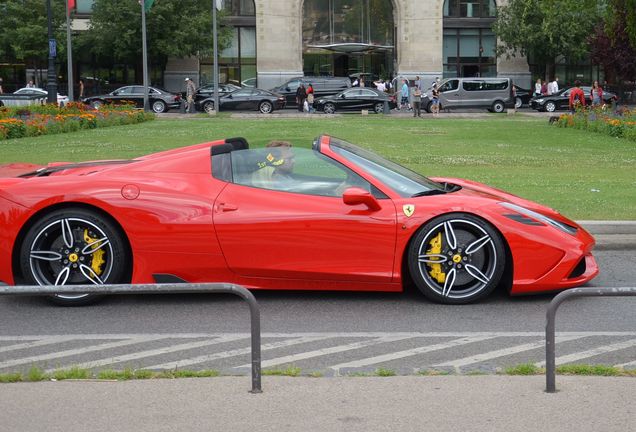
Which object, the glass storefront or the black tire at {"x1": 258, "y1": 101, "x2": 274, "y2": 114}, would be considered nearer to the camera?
the black tire at {"x1": 258, "y1": 101, "x2": 274, "y2": 114}

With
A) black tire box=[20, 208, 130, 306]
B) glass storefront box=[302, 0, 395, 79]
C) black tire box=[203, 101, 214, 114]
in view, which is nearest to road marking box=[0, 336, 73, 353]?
black tire box=[20, 208, 130, 306]

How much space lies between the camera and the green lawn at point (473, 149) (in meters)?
14.1

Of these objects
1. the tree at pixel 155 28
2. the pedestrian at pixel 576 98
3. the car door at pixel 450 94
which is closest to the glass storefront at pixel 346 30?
the tree at pixel 155 28

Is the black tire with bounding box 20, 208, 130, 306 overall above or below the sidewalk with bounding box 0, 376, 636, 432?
above

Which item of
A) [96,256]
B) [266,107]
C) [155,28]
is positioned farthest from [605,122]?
[155,28]

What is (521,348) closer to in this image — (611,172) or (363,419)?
(363,419)

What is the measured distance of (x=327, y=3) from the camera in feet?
217

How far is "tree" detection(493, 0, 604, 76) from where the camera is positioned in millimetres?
58781

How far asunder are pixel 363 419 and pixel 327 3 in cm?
6284

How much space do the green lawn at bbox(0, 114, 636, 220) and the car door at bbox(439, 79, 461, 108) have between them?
14.8 m

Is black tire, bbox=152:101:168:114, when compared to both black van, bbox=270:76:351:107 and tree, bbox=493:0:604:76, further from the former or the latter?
tree, bbox=493:0:604:76

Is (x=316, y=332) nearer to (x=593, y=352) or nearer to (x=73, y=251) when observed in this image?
(x=593, y=352)

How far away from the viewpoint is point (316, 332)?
7277 mm

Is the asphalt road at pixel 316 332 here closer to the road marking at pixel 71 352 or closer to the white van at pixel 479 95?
the road marking at pixel 71 352
